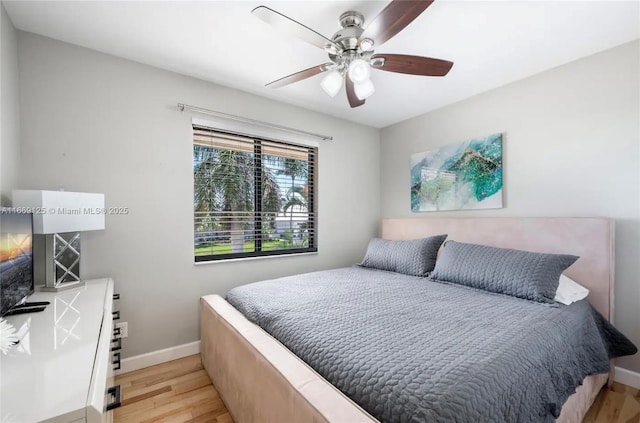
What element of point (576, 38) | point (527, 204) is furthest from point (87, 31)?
point (527, 204)

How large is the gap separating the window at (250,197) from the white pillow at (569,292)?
85.3 inches

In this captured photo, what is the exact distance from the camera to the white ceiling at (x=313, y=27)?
5.30ft

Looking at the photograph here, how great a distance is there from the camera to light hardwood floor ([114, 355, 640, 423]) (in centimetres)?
163

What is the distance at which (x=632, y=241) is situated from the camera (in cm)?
192

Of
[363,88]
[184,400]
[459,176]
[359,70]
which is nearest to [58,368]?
[184,400]

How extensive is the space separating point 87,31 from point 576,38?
330 centimetres

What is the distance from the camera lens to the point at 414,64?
1678mm

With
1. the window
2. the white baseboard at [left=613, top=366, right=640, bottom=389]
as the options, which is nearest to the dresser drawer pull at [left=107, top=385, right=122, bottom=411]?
the window

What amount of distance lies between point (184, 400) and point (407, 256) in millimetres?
2052

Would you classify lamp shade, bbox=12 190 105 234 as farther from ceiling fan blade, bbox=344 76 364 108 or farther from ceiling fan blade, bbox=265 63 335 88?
ceiling fan blade, bbox=344 76 364 108

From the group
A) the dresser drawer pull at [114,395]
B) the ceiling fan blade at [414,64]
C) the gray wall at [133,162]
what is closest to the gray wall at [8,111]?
the gray wall at [133,162]

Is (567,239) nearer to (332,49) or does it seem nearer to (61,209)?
(332,49)

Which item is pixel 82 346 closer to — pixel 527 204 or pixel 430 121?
pixel 527 204

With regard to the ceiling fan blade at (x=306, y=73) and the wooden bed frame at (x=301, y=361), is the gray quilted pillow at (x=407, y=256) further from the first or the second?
the ceiling fan blade at (x=306, y=73)
